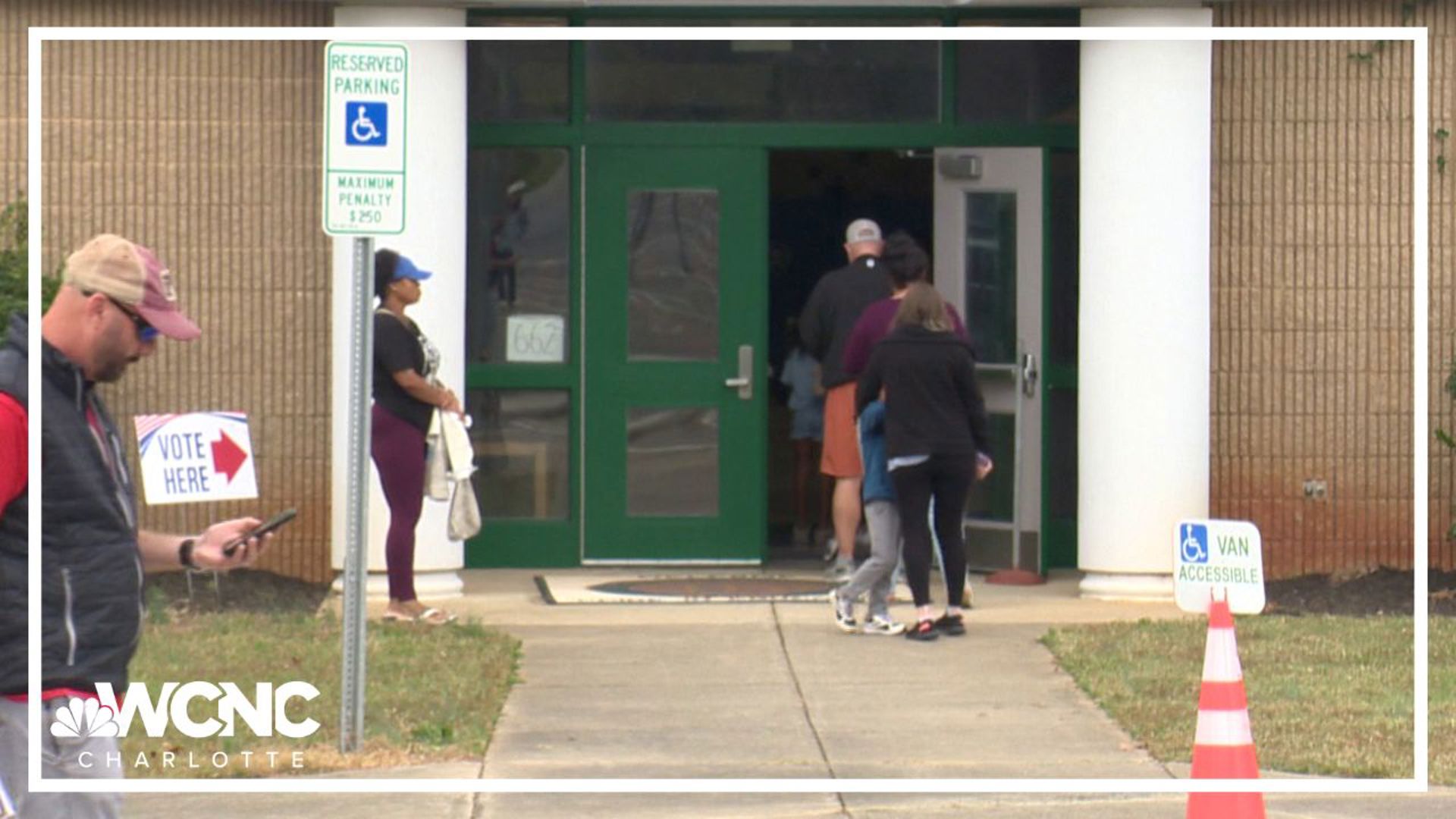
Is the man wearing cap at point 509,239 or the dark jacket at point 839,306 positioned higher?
the man wearing cap at point 509,239

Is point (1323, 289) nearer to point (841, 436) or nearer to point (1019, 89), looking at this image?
point (1019, 89)

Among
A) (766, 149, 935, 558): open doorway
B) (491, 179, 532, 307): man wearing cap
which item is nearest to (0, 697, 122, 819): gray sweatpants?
(491, 179, 532, 307): man wearing cap

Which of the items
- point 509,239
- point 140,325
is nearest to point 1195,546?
point 140,325

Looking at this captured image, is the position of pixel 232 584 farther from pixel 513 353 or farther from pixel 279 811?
pixel 279 811

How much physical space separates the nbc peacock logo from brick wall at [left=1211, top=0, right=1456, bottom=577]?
8635 millimetres

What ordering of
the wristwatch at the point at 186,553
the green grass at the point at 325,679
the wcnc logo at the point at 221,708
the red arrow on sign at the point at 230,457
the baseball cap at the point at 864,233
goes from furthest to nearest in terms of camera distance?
1. the baseball cap at the point at 864,233
2. the red arrow on sign at the point at 230,457
3. the wcnc logo at the point at 221,708
4. the green grass at the point at 325,679
5. the wristwatch at the point at 186,553

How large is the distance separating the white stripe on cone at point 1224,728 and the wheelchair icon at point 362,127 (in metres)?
3.21

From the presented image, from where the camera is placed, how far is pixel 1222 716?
687 centimetres

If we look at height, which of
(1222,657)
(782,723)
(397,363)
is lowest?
(782,723)

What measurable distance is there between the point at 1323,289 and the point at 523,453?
14.0 feet

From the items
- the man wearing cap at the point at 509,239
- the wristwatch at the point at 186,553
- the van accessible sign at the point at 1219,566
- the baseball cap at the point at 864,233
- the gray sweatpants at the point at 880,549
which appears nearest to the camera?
the wristwatch at the point at 186,553

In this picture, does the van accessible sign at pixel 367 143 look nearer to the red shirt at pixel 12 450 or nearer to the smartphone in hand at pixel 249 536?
the smartphone in hand at pixel 249 536

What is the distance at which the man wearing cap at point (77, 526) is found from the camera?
4.67 m

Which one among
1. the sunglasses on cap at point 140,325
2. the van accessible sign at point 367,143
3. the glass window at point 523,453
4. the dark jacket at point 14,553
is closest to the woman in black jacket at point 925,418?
the glass window at point 523,453
